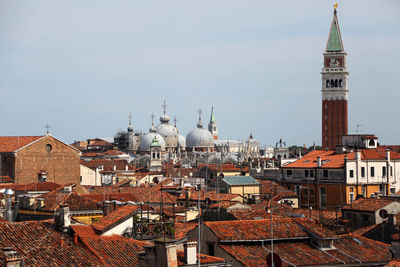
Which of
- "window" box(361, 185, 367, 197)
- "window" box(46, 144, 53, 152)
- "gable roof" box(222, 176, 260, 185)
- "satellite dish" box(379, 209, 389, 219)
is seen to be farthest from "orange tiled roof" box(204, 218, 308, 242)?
"window" box(46, 144, 53, 152)

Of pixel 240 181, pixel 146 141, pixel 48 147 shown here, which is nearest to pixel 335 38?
pixel 146 141

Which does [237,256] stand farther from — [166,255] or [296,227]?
[166,255]

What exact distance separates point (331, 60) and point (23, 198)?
73974 mm

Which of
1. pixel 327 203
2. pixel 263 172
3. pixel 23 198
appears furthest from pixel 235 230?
pixel 263 172

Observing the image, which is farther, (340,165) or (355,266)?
(340,165)

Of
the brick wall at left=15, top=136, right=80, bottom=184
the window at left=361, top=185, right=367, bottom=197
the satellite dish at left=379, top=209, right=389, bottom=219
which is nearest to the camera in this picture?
the satellite dish at left=379, top=209, right=389, bottom=219

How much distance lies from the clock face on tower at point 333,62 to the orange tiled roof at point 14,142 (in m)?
52.6

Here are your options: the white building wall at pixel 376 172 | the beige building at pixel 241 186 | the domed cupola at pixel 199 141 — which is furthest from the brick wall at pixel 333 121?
the beige building at pixel 241 186

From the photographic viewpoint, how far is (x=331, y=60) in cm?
9206

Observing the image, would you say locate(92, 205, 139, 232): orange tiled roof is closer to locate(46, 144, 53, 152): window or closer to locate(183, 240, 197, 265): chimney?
locate(183, 240, 197, 265): chimney

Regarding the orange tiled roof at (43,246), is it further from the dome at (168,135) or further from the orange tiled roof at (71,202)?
the dome at (168,135)

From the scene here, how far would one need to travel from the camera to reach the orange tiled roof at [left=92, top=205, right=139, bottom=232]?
13.1 m

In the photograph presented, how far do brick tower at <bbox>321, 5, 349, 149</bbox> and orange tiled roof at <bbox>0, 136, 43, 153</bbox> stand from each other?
47.6 metres

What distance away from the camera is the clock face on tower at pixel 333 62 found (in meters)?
91.6
